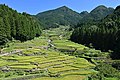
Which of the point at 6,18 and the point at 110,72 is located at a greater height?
the point at 6,18

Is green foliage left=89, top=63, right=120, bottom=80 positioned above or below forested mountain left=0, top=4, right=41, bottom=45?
below

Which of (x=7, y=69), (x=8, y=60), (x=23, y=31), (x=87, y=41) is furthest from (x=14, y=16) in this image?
(x=7, y=69)

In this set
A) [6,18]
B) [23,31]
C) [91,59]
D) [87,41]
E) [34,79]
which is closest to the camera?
[34,79]

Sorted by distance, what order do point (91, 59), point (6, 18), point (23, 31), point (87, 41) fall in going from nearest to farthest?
point (91, 59) → point (6, 18) → point (23, 31) → point (87, 41)

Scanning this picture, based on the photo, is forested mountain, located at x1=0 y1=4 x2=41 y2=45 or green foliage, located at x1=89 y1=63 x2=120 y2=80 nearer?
Result: green foliage, located at x1=89 y1=63 x2=120 y2=80

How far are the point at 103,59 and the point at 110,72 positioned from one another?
13769 millimetres

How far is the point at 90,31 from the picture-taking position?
87.8 m

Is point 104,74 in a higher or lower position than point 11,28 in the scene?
lower

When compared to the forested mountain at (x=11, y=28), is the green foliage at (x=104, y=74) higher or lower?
lower

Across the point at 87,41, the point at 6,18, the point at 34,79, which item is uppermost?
the point at 6,18

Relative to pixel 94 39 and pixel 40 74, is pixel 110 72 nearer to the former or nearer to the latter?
pixel 40 74

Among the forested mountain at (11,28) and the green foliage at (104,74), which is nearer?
the green foliage at (104,74)

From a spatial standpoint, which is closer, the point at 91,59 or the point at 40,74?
the point at 40,74

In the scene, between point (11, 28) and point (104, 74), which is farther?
point (11, 28)
